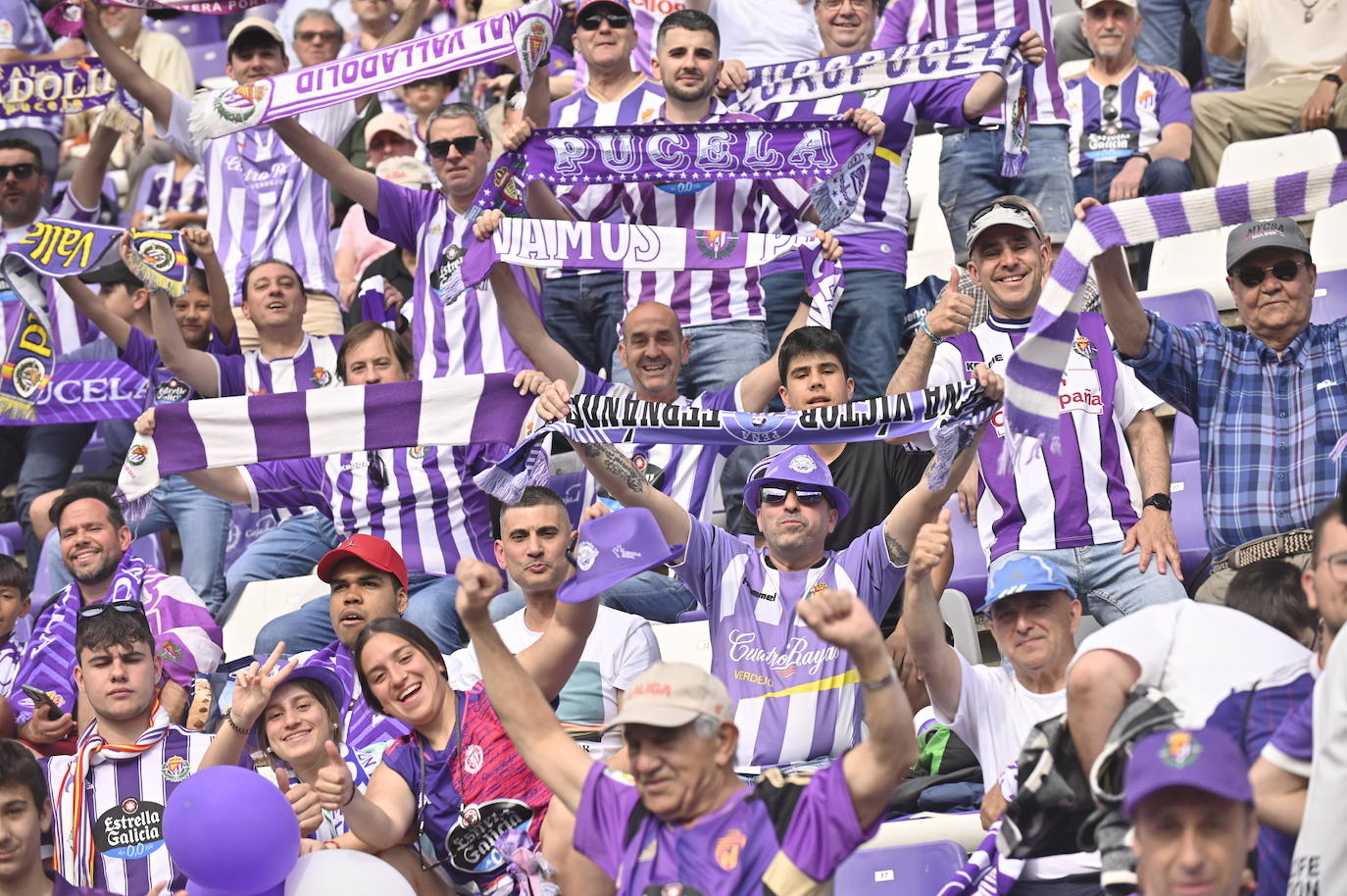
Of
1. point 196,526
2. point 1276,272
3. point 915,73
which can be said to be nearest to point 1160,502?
point 1276,272

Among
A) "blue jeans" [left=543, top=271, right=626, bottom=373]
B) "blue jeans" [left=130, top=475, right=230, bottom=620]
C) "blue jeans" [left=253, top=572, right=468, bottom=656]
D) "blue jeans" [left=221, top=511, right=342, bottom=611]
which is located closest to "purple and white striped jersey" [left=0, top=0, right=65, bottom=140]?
"blue jeans" [left=130, top=475, right=230, bottom=620]

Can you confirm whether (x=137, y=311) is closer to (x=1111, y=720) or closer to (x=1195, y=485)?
(x=1195, y=485)

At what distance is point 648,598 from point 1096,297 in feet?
6.25

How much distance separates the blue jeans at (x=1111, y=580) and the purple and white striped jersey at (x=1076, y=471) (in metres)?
0.04

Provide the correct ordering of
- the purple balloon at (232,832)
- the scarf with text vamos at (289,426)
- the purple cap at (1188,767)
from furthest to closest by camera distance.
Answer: the scarf with text vamos at (289,426), the purple balloon at (232,832), the purple cap at (1188,767)

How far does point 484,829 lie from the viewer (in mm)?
5031

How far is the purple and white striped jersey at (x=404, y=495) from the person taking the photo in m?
7.14

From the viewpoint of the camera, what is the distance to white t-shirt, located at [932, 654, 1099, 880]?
16.6 ft

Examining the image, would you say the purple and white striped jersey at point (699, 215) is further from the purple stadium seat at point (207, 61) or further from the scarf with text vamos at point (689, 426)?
the purple stadium seat at point (207, 61)

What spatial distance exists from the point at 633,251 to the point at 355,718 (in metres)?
2.37

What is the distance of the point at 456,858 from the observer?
5078mm

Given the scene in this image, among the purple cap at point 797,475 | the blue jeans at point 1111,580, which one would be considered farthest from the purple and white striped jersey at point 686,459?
the blue jeans at point 1111,580

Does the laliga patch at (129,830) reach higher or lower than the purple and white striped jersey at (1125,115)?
lower

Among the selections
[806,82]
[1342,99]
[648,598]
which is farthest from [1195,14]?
[648,598]
